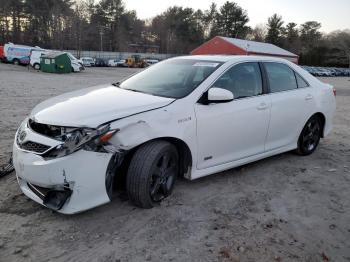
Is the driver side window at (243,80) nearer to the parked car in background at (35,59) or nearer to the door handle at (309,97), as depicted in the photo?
the door handle at (309,97)

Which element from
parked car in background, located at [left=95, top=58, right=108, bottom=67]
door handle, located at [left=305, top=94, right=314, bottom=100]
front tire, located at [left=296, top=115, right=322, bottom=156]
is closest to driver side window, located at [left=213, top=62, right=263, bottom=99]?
door handle, located at [left=305, top=94, right=314, bottom=100]

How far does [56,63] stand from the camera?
27.1 meters

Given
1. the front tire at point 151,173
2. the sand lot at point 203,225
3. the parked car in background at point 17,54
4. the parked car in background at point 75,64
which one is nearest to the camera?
the sand lot at point 203,225

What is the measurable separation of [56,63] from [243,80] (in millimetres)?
25556

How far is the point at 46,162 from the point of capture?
2.90m

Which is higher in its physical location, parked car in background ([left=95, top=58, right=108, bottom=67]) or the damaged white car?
the damaged white car

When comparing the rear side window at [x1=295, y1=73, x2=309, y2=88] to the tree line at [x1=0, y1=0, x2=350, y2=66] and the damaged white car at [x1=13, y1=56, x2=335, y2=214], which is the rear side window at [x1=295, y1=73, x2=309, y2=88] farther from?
the tree line at [x1=0, y1=0, x2=350, y2=66]

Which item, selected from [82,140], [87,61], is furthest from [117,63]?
[82,140]

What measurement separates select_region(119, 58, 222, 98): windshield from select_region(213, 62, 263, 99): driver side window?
0.18 metres

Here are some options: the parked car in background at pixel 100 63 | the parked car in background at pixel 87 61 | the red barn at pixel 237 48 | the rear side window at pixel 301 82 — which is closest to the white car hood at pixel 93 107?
the rear side window at pixel 301 82

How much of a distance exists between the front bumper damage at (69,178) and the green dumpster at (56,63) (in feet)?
85.3

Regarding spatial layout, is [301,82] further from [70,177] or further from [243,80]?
[70,177]

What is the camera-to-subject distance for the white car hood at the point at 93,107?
3074 millimetres

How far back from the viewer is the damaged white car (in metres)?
2.97
